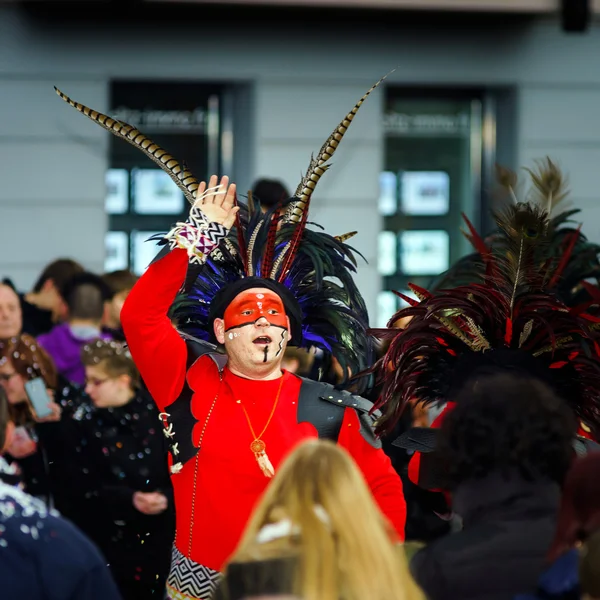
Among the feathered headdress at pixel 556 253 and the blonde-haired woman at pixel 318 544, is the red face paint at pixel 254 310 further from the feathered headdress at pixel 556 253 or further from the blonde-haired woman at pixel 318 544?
the blonde-haired woman at pixel 318 544

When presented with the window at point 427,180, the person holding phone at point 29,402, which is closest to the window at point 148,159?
the window at point 427,180

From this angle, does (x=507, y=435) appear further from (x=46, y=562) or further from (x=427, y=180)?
(x=427, y=180)

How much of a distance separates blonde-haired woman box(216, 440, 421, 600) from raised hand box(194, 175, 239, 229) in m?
1.99

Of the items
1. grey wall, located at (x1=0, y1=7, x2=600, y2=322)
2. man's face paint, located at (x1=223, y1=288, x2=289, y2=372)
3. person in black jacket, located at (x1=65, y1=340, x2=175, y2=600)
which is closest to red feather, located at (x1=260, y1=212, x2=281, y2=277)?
man's face paint, located at (x1=223, y1=288, x2=289, y2=372)

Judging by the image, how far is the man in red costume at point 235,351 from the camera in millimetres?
4590

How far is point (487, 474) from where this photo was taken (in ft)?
10.4

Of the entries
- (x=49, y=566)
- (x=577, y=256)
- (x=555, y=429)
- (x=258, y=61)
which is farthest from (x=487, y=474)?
(x=258, y=61)

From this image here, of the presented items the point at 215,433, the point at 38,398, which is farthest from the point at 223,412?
the point at 38,398

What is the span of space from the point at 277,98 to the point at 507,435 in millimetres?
6870

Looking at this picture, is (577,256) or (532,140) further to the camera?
(532,140)

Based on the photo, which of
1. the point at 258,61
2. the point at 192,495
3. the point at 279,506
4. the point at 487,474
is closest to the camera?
the point at 279,506

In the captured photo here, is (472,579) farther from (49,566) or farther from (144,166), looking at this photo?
(144,166)

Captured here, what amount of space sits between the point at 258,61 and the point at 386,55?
0.91m

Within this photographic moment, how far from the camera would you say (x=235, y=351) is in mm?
4758
